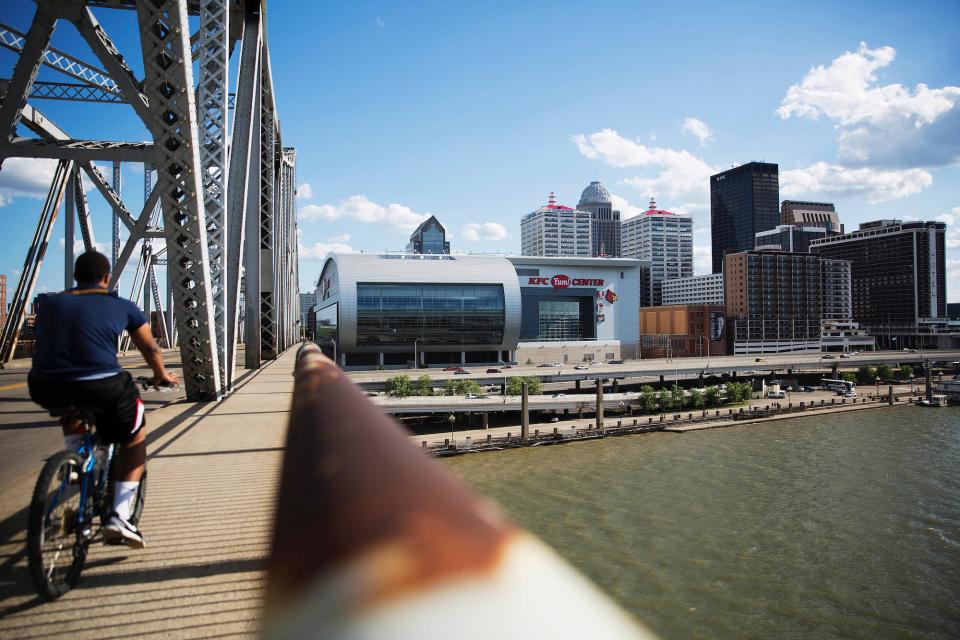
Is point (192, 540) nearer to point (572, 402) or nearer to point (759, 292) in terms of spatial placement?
point (572, 402)

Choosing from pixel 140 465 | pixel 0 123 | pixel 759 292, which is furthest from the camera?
pixel 759 292

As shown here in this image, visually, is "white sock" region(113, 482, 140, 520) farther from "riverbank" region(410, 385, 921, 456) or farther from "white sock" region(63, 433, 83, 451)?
"riverbank" region(410, 385, 921, 456)

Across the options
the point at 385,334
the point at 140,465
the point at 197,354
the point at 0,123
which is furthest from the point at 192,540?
the point at 385,334

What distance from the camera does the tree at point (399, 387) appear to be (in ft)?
151

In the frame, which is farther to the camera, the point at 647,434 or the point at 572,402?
the point at 572,402

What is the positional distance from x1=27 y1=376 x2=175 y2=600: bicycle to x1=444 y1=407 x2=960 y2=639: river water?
51.9ft

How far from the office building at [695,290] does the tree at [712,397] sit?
91.8m

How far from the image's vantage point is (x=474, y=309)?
6381 cm

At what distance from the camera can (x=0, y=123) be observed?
637 inches

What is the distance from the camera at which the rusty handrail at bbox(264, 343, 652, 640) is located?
0.52 meters

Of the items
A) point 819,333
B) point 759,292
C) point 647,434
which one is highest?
point 759,292

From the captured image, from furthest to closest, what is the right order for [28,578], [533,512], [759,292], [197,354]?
1. [759,292]
2. [533,512]
3. [197,354]
4. [28,578]

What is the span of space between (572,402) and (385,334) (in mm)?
22300

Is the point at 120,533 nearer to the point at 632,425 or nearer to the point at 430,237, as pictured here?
the point at 632,425
